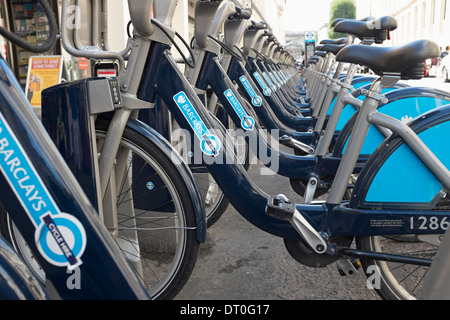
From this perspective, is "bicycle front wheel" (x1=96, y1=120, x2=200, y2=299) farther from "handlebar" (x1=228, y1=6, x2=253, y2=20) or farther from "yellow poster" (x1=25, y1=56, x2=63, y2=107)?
"yellow poster" (x1=25, y1=56, x2=63, y2=107)

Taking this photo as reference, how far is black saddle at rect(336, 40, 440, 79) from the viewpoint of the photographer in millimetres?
1866

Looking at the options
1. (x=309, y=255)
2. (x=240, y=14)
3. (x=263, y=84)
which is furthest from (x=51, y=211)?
(x=263, y=84)

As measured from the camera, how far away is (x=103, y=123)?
1.96 m

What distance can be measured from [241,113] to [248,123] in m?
0.09

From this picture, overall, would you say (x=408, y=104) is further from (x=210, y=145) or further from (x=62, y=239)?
(x=62, y=239)

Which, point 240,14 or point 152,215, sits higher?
point 240,14

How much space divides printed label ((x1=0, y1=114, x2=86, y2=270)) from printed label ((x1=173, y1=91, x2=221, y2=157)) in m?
1.07

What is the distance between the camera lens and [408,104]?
9.15 ft

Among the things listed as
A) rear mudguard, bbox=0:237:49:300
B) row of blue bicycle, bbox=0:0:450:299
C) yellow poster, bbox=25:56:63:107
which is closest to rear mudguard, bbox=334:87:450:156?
row of blue bicycle, bbox=0:0:450:299

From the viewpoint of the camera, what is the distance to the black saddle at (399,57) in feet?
6.12

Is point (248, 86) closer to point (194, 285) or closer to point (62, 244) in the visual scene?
point (194, 285)

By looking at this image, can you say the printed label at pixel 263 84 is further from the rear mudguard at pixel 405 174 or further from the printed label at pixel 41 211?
the printed label at pixel 41 211

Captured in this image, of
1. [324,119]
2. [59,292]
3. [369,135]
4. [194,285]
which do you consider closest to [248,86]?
[324,119]

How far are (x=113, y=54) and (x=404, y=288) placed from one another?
162 centimetres
